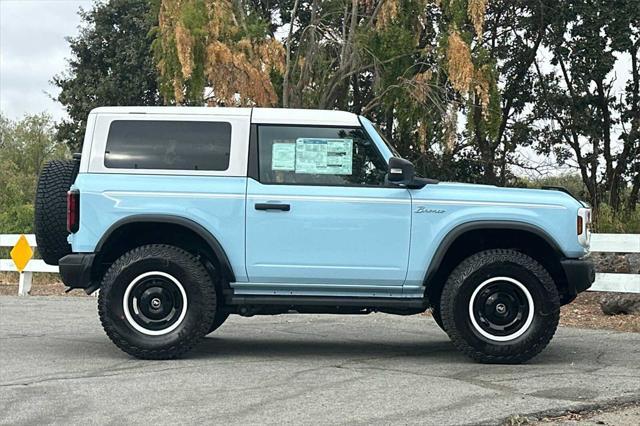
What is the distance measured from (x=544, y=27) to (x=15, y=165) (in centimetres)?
4570

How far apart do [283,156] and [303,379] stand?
76.6 inches

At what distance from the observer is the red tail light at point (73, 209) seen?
7.06 metres

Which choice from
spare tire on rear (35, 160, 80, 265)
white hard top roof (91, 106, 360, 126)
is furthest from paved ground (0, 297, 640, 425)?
white hard top roof (91, 106, 360, 126)

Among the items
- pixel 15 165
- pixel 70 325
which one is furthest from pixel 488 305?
pixel 15 165

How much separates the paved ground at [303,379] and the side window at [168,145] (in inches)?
64.9

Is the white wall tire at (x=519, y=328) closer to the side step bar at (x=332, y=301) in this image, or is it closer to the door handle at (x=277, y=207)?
the side step bar at (x=332, y=301)

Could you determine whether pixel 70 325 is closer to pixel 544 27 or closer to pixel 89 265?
pixel 89 265

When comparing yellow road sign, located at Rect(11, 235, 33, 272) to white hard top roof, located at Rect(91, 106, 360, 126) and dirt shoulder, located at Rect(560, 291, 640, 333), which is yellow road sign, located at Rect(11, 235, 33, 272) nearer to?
white hard top roof, located at Rect(91, 106, 360, 126)

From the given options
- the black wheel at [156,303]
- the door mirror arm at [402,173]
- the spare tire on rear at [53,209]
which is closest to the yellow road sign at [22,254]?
the spare tire on rear at [53,209]

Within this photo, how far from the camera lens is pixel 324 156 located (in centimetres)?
718

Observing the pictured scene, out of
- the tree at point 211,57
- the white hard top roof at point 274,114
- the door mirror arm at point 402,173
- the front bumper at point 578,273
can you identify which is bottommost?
the front bumper at point 578,273

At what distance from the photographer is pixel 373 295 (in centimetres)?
708

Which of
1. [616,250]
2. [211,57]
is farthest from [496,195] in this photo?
[211,57]

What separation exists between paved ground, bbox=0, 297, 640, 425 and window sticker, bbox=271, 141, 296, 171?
1628mm
